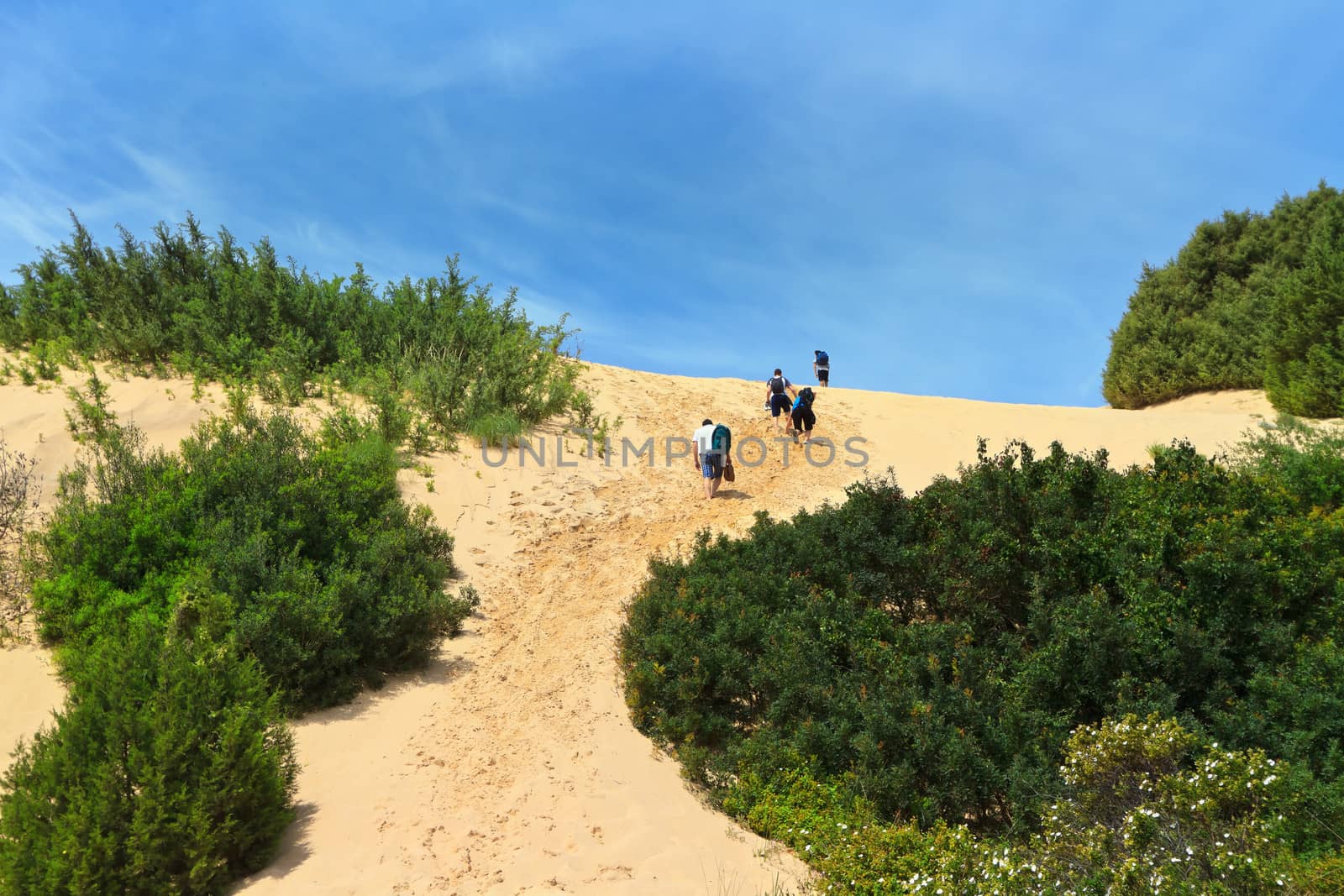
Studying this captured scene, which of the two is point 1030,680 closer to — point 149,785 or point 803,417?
point 149,785

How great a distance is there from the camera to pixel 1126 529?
7.70 m

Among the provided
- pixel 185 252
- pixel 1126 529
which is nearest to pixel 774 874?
pixel 1126 529

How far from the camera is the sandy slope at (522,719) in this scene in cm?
552

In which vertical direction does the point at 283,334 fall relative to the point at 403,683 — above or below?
above

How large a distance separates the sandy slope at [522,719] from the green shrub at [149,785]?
1.33 feet

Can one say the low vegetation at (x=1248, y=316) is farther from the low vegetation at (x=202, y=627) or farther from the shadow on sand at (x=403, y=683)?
the low vegetation at (x=202, y=627)

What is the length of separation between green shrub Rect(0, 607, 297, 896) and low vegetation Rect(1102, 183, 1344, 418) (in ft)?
65.0

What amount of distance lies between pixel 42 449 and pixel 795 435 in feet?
42.4

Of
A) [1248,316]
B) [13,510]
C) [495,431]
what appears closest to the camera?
[13,510]

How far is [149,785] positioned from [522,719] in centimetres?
315

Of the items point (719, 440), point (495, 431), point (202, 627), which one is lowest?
point (202, 627)

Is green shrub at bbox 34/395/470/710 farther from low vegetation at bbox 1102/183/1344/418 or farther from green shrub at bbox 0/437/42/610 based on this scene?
low vegetation at bbox 1102/183/1344/418

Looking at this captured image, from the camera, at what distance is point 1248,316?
73.0 ft

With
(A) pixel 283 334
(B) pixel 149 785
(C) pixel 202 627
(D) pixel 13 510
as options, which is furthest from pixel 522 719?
(A) pixel 283 334
